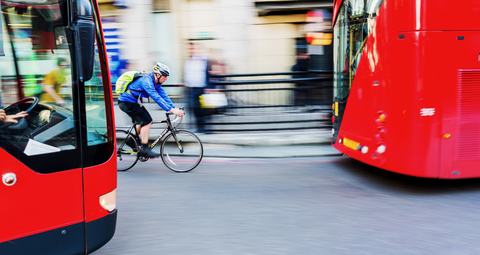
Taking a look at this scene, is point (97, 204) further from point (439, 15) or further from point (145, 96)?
point (439, 15)

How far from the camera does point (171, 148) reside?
6.52 m

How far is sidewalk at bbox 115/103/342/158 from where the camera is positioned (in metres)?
7.83

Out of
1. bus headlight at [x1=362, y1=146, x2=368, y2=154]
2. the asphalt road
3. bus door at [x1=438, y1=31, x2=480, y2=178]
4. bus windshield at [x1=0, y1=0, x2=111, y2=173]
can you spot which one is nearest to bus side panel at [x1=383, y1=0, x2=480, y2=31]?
bus door at [x1=438, y1=31, x2=480, y2=178]

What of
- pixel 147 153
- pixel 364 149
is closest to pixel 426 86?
pixel 364 149

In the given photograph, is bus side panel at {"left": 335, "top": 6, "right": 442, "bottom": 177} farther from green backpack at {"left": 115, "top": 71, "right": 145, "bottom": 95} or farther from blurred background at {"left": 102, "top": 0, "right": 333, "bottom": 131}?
blurred background at {"left": 102, "top": 0, "right": 333, "bottom": 131}

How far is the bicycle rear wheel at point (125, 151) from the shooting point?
21.4 ft

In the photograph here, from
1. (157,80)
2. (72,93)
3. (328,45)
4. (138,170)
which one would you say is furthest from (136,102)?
(328,45)

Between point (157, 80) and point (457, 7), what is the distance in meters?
4.22

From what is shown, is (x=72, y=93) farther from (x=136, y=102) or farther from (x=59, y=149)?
(x=136, y=102)

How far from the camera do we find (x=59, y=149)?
2748 mm

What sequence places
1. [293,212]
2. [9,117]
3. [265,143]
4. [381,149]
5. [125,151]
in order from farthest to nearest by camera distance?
[265,143] → [125,151] → [381,149] → [293,212] → [9,117]

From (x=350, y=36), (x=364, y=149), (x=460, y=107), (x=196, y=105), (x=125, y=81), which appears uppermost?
(x=350, y=36)

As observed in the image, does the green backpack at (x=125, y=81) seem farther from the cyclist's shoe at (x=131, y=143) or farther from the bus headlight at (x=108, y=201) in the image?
the bus headlight at (x=108, y=201)

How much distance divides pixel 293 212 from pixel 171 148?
2.71 m
